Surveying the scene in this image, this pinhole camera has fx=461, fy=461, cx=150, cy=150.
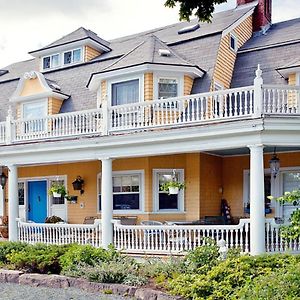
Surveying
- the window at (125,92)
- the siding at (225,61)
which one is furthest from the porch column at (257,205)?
the window at (125,92)

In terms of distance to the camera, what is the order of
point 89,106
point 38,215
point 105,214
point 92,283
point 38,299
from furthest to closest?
point 38,215 → point 89,106 → point 105,214 → point 92,283 → point 38,299

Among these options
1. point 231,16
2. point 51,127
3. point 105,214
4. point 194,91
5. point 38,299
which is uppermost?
point 231,16

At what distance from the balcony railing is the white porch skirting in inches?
110

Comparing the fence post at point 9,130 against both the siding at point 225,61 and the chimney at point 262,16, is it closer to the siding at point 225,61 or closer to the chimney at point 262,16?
the siding at point 225,61

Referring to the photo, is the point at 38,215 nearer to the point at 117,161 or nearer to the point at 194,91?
the point at 117,161

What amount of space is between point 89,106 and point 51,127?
7.48 ft

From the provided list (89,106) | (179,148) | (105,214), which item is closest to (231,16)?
(89,106)

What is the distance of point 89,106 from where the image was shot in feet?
58.1

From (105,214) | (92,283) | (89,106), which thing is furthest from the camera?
(89,106)

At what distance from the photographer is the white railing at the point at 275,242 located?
11453mm

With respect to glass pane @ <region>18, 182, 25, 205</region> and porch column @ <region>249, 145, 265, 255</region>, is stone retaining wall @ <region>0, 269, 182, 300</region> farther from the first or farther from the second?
glass pane @ <region>18, 182, 25, 205</region>

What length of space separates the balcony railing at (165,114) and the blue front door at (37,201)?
3.21 meters

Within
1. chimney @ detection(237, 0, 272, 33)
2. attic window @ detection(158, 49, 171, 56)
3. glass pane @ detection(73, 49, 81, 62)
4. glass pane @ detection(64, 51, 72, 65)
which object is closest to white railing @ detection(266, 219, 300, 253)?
attic window @ detection(158, 49, 171, 56)

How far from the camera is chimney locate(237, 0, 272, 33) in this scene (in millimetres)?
20000
